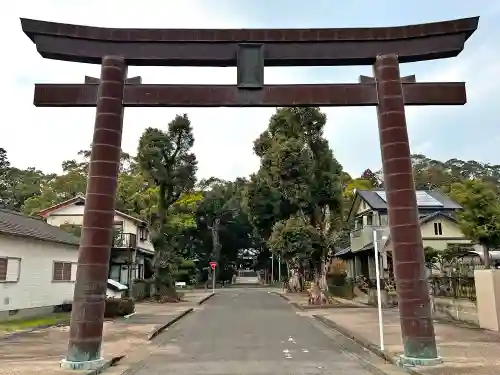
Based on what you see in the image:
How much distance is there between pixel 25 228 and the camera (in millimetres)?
20703

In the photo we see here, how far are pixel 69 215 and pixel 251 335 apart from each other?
2672cm

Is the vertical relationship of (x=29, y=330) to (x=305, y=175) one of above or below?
below

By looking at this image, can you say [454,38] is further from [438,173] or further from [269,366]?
[438,173]

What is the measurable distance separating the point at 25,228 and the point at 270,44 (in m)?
15.8

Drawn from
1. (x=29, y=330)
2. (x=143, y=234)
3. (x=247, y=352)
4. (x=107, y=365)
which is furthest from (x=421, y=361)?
(x=143, y=234)

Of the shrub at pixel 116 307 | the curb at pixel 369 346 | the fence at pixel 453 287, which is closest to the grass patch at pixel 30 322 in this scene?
the shrub at pixel 116 307

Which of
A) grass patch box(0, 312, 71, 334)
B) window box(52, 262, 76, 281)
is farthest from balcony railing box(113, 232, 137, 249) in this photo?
grass patch box(0, 312, 71, 334)

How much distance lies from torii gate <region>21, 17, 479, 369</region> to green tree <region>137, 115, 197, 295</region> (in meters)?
20.6

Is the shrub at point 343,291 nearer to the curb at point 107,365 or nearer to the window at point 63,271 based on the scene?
the window at point 63,271

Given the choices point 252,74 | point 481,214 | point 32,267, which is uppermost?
point 252,74

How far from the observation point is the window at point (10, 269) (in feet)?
58.7

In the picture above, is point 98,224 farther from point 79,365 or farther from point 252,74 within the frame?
point 252,74

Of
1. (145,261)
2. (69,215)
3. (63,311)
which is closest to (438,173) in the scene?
(145,261)

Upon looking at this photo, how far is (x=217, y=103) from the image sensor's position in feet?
32.4
